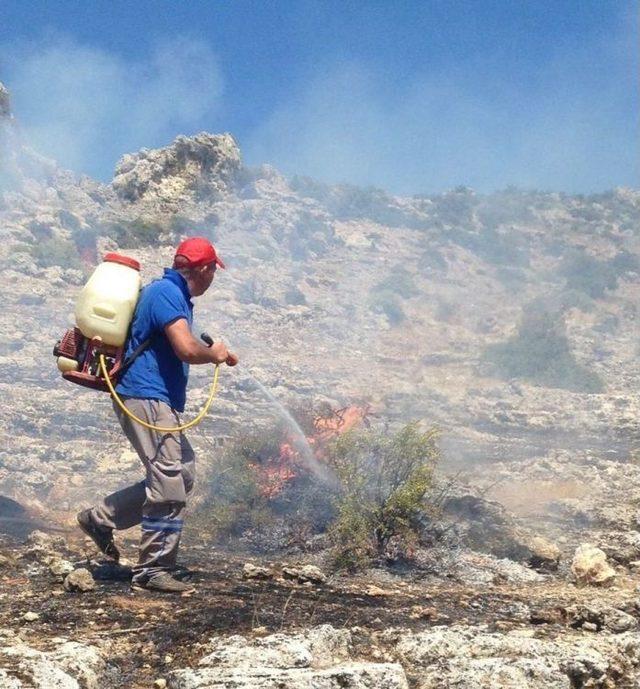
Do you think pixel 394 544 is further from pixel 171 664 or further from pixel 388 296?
pixel 388 296

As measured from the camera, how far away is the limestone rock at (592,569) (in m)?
3.41

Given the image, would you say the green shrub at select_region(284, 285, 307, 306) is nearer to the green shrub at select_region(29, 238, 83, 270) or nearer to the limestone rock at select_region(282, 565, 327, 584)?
the green shrub at select_region(29, 238, 83, 270)

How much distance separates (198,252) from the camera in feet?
10.5

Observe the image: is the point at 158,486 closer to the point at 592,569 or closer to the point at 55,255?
the point at 592,569

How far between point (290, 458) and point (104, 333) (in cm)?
264

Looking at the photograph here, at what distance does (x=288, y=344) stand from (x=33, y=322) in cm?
533

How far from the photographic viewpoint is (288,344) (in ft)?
49.0

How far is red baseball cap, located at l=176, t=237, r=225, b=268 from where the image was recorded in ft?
10.4

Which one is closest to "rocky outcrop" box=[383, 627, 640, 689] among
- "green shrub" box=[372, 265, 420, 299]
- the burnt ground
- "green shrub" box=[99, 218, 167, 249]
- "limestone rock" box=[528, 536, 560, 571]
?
the burnt ground

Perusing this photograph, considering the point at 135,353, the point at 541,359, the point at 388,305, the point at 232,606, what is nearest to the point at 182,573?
the point at 232,606

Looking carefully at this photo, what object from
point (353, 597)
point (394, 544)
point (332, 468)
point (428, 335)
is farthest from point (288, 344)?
point (353, 597)

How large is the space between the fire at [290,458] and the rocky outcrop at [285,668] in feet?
8.22

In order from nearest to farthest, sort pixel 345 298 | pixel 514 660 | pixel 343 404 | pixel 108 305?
pixel 514 660 → pixel 108 305 → pixel 343 404 → pixel 345 298

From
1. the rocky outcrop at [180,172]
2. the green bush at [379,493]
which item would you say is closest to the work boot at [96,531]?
the green bush at [379,493]
